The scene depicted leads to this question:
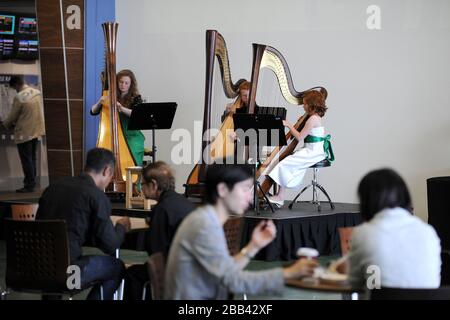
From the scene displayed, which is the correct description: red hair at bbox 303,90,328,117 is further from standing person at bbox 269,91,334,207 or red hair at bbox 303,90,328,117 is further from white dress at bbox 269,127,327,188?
white dress at bbox 269,127,327,188

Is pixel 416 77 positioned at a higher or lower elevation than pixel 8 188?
higher

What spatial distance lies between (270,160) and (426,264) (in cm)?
423

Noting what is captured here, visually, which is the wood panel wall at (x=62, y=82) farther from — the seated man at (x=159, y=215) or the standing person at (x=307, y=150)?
the seated man at (x=159, y=215)

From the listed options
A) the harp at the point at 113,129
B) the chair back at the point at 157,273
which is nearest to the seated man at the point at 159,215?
the chair back at the point at 157,273

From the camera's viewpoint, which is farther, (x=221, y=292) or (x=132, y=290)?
(x=132, y=290)

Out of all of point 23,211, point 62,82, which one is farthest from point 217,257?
point 62,82

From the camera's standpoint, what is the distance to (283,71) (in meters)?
6.62

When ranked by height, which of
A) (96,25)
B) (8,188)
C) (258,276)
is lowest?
(8,188)

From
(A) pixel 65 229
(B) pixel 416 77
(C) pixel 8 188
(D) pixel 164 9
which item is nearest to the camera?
(A) pixel 65 229

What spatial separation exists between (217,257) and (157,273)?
12.5 inches

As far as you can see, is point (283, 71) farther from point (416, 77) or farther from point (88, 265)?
point (88, 265)

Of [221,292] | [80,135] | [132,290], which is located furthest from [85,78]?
[221,292]

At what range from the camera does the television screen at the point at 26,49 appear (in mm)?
10578

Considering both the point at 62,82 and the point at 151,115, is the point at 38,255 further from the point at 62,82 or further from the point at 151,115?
the point at 62,82
